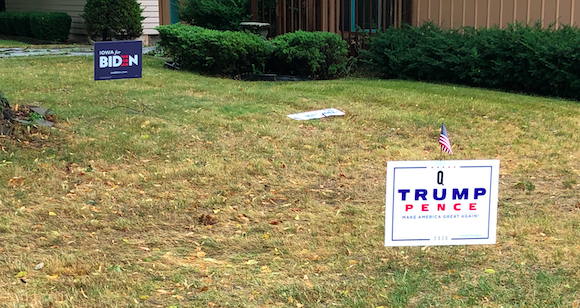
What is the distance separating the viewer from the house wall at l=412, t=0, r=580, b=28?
11570mm

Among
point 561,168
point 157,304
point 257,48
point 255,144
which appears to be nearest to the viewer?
point 157,304

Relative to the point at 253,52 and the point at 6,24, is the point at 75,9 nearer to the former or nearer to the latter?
the point at 6,24

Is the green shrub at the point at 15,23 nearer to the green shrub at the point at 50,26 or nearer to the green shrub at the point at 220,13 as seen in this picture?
the green shrub at the point at 50,26

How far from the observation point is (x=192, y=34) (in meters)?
11.6

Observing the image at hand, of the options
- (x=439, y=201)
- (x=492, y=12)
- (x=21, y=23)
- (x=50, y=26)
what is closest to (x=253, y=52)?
(x=492, y=12)

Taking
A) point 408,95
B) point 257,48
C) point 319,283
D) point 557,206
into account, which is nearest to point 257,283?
point 319,283

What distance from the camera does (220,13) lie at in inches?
557

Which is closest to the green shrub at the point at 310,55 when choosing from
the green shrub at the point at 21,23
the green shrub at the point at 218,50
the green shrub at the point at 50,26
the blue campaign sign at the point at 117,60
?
the green shrub at the point at 218,50

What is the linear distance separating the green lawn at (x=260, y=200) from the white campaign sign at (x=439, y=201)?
43cm

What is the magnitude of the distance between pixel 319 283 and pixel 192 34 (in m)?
8.47

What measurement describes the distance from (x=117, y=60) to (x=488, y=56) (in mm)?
6364

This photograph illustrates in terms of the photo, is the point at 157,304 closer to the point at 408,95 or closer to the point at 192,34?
the point at 408,95

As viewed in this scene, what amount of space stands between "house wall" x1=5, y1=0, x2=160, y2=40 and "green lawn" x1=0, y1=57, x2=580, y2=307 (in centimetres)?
861

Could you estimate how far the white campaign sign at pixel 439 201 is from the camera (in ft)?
11.2
